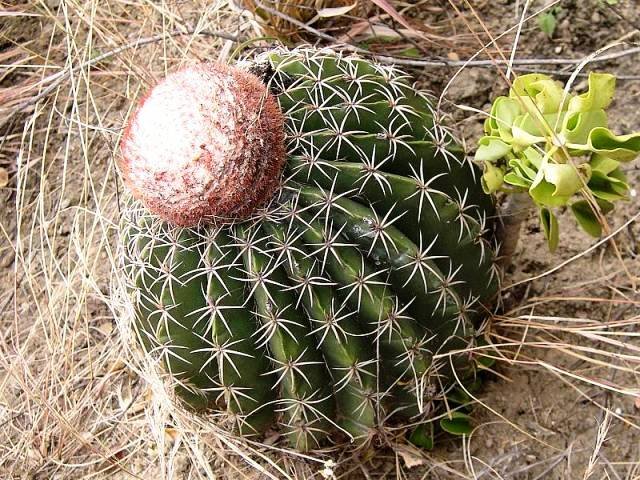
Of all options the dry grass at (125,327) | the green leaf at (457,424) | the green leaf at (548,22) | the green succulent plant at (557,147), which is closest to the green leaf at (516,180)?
the green succulent plant at (557,147)

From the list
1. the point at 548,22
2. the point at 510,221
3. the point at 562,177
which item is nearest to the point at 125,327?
the point at 510,221

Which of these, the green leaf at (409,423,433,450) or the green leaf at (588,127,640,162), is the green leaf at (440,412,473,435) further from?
the green leaf at (588,127,640,162)

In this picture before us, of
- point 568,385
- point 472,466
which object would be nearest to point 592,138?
point 568,385

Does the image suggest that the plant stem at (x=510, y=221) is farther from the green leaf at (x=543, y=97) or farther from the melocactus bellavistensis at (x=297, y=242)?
the green leaf at (x=543, y=97)

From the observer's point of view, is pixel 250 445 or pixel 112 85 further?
pixel 112 85

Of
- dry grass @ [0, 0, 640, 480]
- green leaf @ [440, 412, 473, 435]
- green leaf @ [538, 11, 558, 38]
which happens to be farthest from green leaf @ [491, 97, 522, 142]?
green leaf @ [538, 11, 558, 38]

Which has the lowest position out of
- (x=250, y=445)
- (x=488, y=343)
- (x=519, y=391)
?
(x=250, y=445)

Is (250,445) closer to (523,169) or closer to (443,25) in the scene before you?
(523,169)
